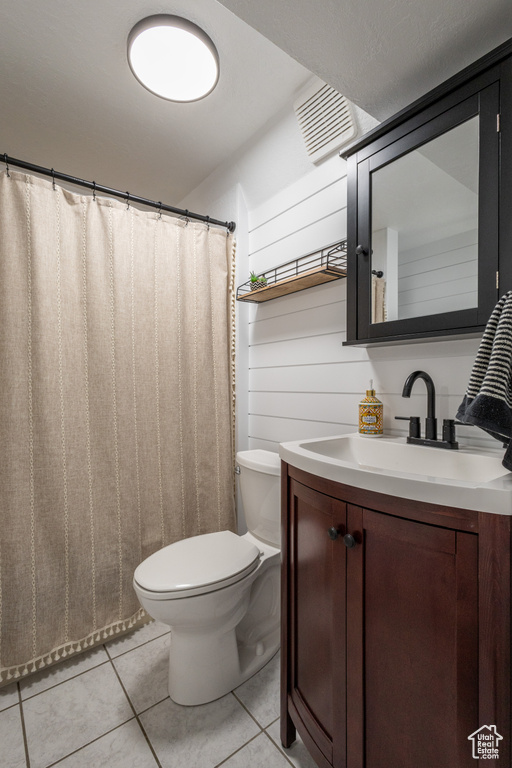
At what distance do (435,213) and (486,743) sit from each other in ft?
4.07

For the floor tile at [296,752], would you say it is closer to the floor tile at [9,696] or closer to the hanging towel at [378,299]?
the floor tile at [9,696]

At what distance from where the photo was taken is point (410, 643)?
700 millimetres

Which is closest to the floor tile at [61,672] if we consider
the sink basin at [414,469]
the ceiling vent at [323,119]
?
the sink basin at [414,469]

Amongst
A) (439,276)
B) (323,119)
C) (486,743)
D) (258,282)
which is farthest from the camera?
(258,282)

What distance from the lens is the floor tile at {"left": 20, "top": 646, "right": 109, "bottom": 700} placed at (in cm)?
136

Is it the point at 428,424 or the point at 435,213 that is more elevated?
the point at 435,213

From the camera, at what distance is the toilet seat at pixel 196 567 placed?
3.82 feet

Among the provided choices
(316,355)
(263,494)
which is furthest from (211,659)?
(316,355)

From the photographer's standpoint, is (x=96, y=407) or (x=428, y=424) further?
(x=96, y=407)

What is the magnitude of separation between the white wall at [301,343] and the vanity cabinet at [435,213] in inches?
6.2

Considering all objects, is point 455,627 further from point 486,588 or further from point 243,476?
point 243,476

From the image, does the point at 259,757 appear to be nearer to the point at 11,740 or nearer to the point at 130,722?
the point at 130,722

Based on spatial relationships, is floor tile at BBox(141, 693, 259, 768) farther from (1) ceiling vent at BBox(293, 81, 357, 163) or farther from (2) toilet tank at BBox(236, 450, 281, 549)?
(1) ceiling vent at BBox(293, 81, 357, 163)

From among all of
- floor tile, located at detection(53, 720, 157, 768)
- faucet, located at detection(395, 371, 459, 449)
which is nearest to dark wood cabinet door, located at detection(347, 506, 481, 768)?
faucet, located at detection(395, 371, 459, 449)
